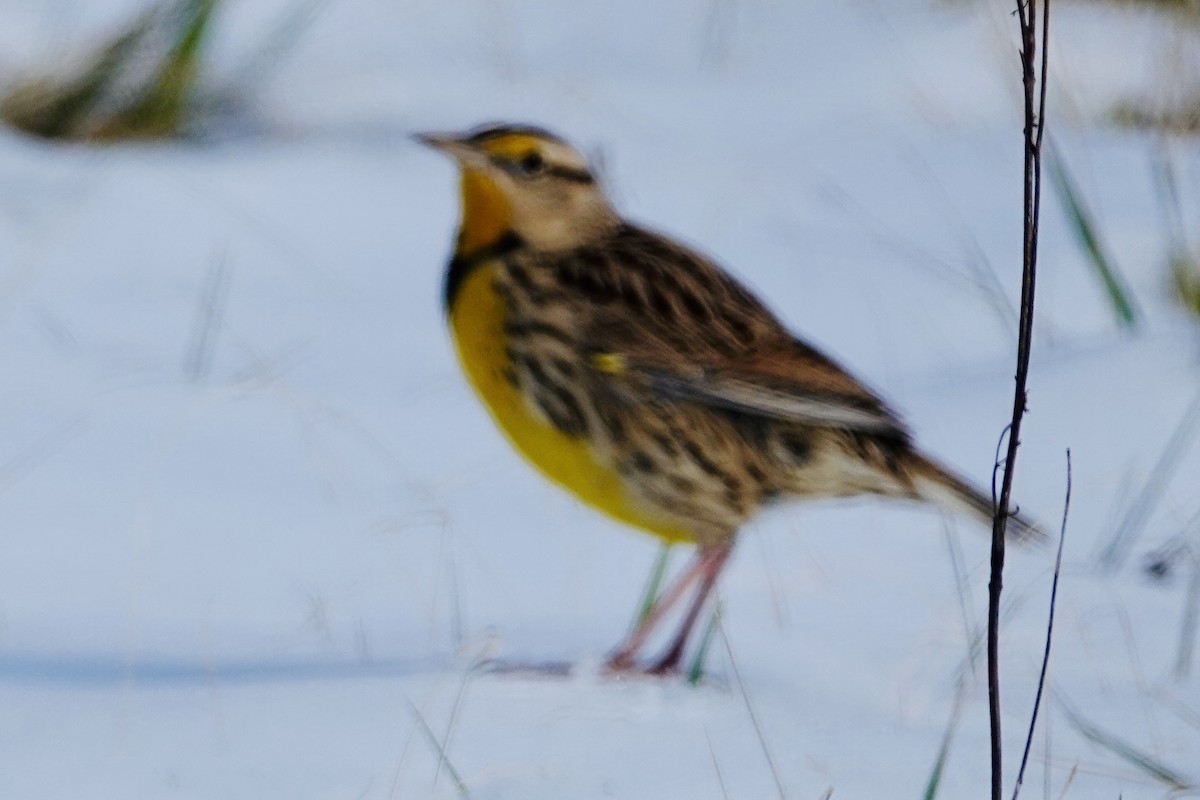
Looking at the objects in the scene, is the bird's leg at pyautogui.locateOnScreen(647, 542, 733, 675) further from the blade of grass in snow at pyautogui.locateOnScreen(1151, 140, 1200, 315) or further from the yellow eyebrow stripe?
the blade of grass in snow at pyautogui.locateOnScreen(1151, 140, 1200, 315)

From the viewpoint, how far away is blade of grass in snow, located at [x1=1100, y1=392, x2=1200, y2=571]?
4656mm

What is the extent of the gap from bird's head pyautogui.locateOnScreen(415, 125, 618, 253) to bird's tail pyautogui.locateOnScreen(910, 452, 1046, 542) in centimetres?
74

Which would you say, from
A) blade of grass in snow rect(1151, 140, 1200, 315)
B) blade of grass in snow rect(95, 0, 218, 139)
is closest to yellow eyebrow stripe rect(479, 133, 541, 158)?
blade of grass in snow rect(1151, 140, 1200, 315)

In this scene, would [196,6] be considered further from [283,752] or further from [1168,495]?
[283,752]

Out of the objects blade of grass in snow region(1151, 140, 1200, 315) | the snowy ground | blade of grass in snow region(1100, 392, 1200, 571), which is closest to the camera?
the snowy ground

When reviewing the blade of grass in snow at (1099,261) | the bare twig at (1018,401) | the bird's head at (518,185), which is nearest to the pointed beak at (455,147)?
the bird's head at (518,185)

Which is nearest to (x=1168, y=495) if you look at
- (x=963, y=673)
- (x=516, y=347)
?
(x=963, y=673)

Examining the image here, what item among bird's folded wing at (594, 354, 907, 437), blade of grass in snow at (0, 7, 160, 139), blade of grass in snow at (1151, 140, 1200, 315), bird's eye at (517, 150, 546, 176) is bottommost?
blade of grass in snow at (0, 7, 160, 139)

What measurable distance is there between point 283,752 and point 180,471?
2.07 m

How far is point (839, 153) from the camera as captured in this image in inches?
307

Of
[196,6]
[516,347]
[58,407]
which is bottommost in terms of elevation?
[58,407]

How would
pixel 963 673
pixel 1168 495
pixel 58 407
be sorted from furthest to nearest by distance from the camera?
pixel 58 407 < pixel 1168 495 < pixel 963 673

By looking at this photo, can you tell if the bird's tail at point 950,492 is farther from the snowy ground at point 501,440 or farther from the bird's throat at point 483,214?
the bird's throat at point 483,214

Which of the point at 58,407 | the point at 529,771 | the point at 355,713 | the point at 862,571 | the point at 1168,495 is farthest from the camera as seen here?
the point at 58,407
